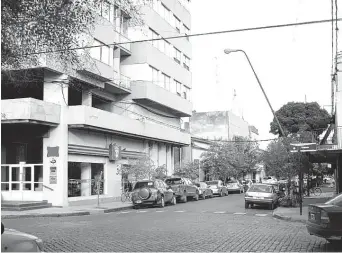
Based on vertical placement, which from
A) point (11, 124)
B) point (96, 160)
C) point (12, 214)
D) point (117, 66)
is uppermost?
point (117, 66)

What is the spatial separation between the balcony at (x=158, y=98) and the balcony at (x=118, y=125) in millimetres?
1820

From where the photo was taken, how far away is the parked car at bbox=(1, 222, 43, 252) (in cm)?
541

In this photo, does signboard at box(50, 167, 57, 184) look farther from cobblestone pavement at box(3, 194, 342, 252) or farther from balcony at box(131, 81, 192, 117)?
balcony at box(131, 81, 192, 117)

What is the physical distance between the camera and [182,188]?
32.2 meters

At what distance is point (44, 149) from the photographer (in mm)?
26938

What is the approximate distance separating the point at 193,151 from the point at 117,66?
76.9 ft

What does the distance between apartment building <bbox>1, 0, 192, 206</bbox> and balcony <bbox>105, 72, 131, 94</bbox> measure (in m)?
0.07

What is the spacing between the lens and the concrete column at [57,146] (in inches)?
1039

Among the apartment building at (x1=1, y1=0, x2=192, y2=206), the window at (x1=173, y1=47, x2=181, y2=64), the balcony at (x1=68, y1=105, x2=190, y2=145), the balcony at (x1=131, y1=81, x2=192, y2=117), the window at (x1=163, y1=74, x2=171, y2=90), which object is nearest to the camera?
the apartment building at (x1=1, y1=0, x2=192, y2=206)

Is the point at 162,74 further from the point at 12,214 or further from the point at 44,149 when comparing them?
the point at 12,214

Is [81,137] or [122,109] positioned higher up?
[122,109]

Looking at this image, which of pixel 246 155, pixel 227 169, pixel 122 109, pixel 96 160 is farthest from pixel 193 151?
pixel 96 160

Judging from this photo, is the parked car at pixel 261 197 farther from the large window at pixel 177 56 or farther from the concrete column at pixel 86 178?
the large window at pixel 177 56

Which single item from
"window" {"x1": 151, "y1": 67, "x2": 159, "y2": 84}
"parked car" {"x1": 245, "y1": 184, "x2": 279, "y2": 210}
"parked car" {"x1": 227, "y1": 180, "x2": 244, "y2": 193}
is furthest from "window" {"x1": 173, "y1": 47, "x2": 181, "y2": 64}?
"parked car" {"x1": 245, "y1": 184, "x2": 279, "y2": 210}
